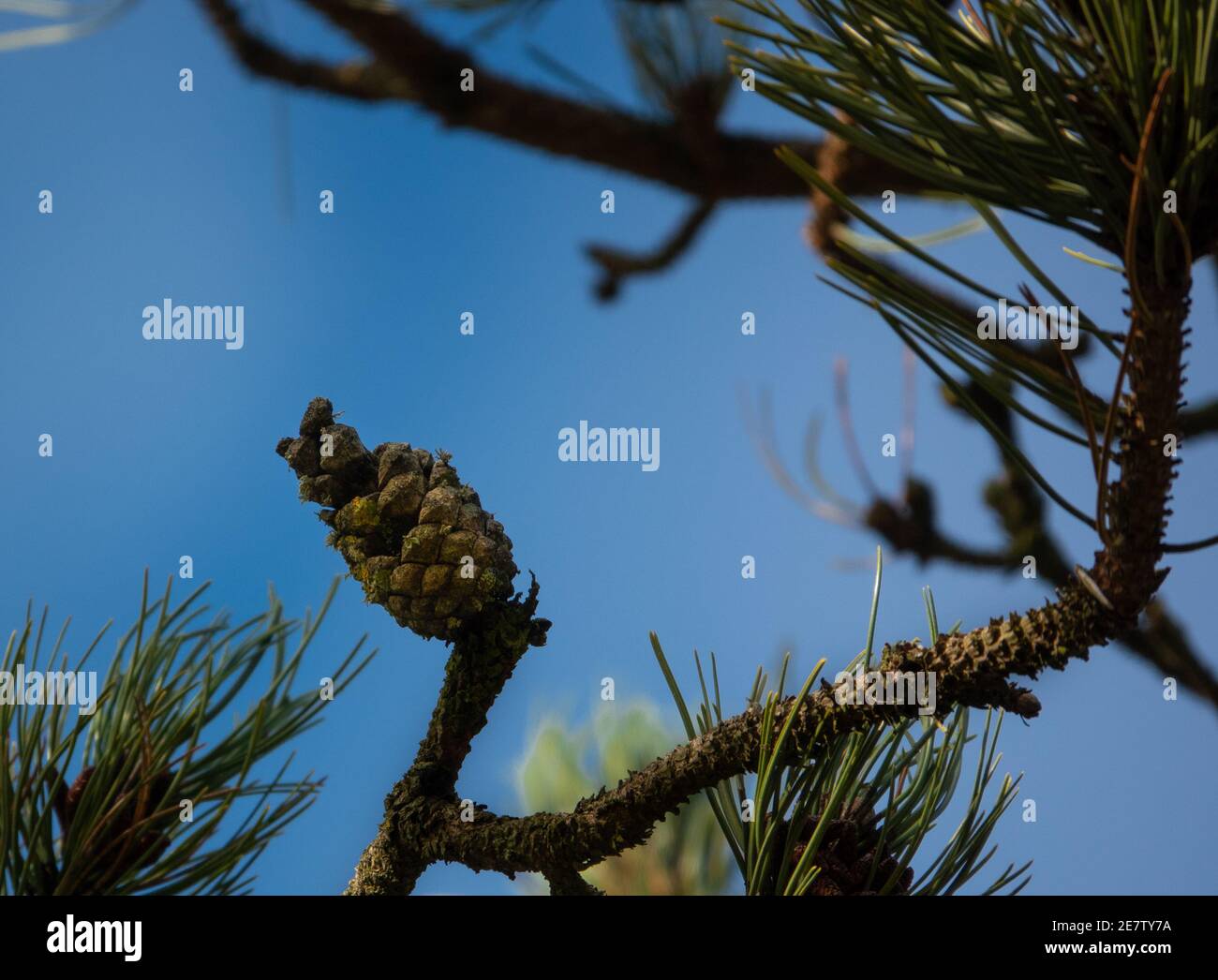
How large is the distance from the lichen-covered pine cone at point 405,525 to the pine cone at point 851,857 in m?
0.15

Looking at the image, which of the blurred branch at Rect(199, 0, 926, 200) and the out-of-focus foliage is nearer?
the blurred branch at Rect(199, 0, 926, 200)

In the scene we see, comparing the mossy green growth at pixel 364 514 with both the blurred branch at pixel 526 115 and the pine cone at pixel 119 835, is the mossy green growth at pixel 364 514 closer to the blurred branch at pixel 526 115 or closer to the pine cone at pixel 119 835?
the pine cone at pixel 119 835

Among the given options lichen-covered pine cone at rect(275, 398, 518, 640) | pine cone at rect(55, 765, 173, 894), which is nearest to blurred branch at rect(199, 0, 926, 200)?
lichen-covered pine cone at rect(275, 398, 518, 640)

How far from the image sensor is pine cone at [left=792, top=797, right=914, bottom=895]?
0.39m

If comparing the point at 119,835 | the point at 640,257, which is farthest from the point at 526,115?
the point at 119,835

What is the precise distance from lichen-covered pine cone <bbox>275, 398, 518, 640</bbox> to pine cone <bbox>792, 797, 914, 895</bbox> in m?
0.15

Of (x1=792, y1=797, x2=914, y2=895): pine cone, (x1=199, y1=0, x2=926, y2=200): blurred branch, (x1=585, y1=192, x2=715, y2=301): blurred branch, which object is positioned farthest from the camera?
(x1=585, y1=192, x2=715, y2=301): blurred branch

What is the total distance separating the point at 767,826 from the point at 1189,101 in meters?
0.27

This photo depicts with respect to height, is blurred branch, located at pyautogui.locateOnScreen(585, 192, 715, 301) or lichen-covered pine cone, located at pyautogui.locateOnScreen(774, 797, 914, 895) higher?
blurred branch, located at pyautogui.locateOnScreen(585, 192, 715, 301)

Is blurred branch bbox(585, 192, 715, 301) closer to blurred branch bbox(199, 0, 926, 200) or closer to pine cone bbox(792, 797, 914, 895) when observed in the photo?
blurred branch bbox(199, 0, 926, 200)

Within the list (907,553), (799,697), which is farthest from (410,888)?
(907,553)

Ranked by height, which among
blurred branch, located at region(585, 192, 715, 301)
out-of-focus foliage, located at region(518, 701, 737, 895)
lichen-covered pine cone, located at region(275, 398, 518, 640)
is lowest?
out-of-focus foliage, located at region(518, 701, 737, 895)

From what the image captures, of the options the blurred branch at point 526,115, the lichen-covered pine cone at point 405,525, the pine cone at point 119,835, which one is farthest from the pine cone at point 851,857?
the blurred branch at point 526,115
